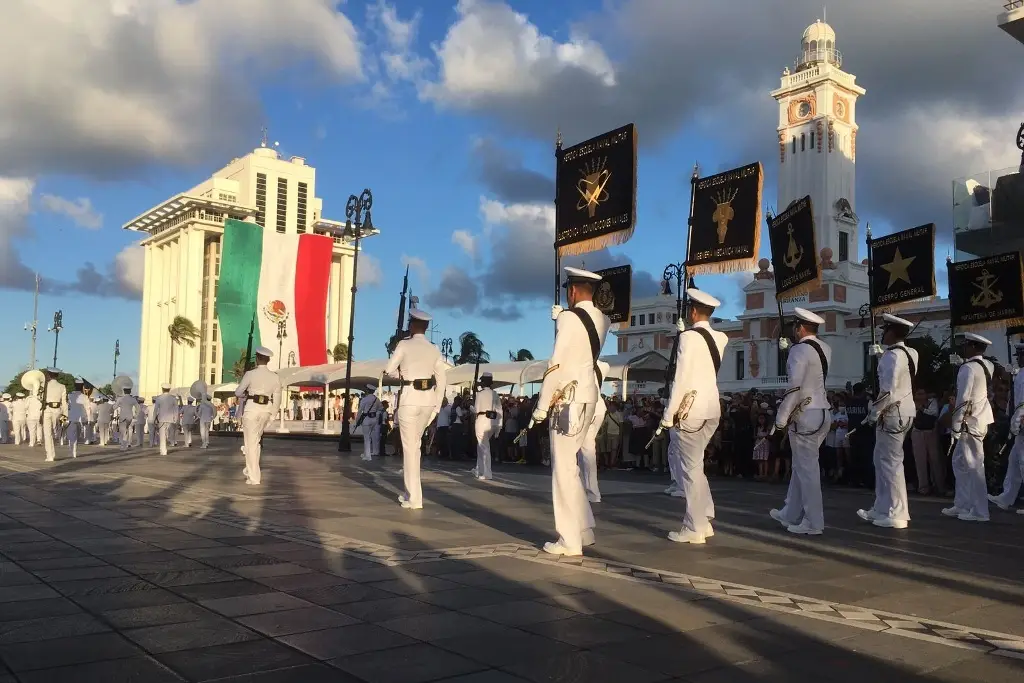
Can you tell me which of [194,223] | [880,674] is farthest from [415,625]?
[194,223]

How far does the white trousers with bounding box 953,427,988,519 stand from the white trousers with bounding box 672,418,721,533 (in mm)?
4021

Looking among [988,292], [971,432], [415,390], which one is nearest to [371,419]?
[415,390]

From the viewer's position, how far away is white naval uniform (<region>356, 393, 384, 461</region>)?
2314cm

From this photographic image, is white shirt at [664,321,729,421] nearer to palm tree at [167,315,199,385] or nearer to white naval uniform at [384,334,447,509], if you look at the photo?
white naval uniform at [384,334,447,509]

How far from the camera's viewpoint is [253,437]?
13.0 m

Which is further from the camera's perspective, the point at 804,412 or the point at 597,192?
the point at 597,192

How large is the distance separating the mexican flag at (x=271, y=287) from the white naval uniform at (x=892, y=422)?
51881 millimetres

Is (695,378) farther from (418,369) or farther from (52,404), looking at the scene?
(52,404)

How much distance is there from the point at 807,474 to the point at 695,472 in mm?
1432

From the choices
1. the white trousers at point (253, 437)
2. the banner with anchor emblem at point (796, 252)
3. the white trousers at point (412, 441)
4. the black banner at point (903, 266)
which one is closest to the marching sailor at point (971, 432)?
the banner with anchor emblem at point (796, 252)

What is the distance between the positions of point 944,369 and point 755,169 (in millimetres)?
27790

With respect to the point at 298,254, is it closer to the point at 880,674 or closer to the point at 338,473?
the point at 338,473

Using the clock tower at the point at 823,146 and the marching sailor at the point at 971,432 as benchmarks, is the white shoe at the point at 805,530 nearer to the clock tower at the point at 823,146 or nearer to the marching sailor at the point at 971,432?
the marching sailor at the point at 971,432

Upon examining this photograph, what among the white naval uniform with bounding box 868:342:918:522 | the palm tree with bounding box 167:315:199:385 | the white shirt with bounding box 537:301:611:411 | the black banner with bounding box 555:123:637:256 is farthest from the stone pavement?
the palm tree with bounding box 167:315:199:385
